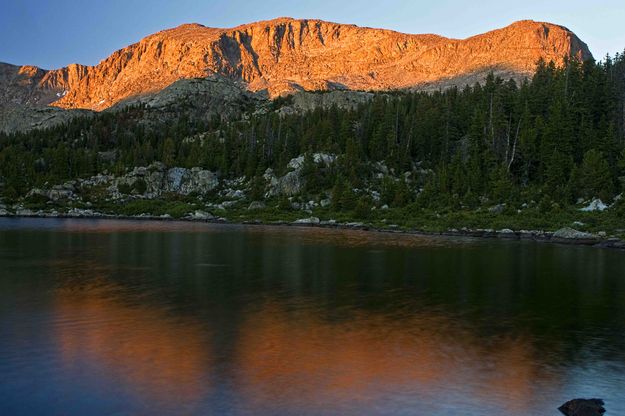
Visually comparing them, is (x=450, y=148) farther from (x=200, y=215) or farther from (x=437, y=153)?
(x=200, y=215)

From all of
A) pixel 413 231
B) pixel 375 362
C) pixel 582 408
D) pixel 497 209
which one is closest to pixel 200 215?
pixel 413 231

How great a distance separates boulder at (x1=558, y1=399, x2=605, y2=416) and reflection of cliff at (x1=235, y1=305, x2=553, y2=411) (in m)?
1.01

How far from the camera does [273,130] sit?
520 ft

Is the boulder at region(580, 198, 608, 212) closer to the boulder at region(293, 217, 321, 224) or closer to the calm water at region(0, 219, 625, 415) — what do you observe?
the calm water at region(0, 219, 625, 415)

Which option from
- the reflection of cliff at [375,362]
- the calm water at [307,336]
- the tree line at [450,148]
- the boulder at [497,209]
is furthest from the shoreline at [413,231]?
the reflection of cliff at [375,362]

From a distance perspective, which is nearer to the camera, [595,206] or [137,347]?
[137,347]

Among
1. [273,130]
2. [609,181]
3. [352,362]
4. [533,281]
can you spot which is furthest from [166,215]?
[352,362]

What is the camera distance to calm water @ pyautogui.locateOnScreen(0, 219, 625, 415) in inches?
607

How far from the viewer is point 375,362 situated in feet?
62.5

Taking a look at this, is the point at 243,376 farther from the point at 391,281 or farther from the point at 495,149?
the point at 495,149

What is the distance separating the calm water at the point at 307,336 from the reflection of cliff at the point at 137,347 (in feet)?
0.31

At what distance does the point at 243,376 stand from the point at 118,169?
142 m

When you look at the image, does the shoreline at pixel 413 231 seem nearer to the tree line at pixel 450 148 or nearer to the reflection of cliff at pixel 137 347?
the tree line at pixel 450 148

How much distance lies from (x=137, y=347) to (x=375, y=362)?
8771mm
